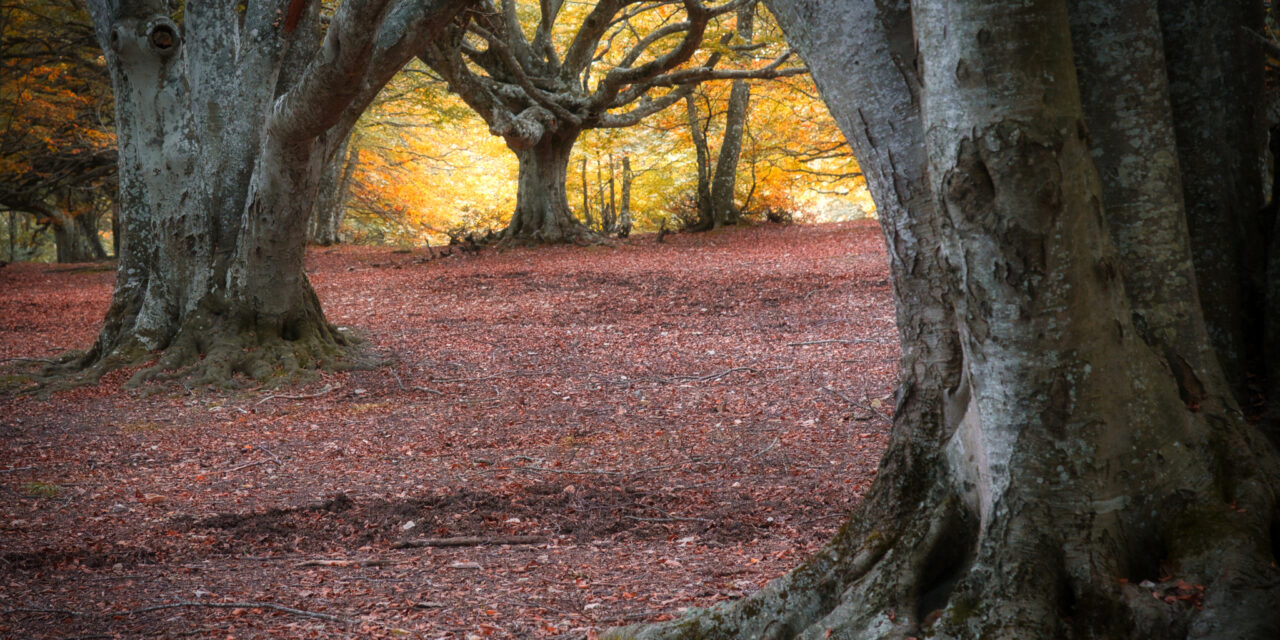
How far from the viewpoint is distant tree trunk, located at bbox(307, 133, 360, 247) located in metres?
22.3

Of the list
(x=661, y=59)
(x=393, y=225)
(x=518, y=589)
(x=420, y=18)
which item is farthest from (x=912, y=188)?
(x=393, y=225)

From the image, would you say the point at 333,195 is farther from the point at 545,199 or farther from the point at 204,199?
the point at 204,199

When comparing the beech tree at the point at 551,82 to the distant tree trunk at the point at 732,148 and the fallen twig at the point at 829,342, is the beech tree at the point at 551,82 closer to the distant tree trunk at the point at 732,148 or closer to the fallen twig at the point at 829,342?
the distant tree trunk at the point at 732,148

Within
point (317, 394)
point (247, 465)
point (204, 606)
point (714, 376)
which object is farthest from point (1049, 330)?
point (317, 394)

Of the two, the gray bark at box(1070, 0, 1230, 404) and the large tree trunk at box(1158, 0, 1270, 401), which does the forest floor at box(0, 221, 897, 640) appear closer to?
the gray bark at box(1070, 0, 1230, 404)

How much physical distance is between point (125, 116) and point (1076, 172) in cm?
880

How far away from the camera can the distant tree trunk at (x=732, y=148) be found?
18109 mm

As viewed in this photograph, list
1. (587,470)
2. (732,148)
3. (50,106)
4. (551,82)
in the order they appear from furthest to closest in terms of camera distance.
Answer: (732,148) → (551,82) → (50,106) → (587,470)

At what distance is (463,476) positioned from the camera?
518 centimetres

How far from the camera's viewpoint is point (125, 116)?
8344 millimetres

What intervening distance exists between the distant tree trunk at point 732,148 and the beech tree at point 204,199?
1126 cm

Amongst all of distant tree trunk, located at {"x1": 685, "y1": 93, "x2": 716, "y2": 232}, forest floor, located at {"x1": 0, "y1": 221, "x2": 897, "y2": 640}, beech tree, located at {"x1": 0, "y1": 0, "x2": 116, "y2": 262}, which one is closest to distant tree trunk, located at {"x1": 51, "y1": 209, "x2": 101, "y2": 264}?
beech tree, located at {"x1": 0, "y1": 0, "x2": 116, "y2": 262}

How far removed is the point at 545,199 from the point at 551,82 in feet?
7.65

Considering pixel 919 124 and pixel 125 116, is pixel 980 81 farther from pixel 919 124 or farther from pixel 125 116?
pixel 125 116
